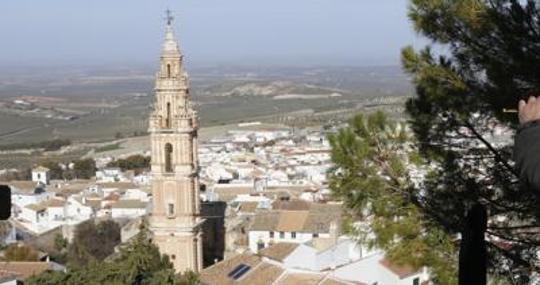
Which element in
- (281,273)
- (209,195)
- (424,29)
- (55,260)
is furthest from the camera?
(209,195)

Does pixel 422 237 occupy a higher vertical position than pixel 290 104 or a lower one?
higher

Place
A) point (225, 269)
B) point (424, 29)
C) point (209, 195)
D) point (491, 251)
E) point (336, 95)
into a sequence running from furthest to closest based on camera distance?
point (336, 95) → point (209, 195) → point (225, 269) → point (424, 29) → point (491, 251)

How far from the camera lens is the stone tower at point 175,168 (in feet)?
79.8

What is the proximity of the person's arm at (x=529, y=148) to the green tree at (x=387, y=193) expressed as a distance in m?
3.97

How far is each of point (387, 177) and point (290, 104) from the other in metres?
119

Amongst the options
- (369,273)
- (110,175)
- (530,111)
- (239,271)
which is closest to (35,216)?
(110,175)

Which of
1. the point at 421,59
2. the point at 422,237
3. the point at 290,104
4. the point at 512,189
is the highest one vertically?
the point at 421,59

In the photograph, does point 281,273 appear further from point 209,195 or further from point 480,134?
point 209,195

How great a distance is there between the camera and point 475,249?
2801 millimetres

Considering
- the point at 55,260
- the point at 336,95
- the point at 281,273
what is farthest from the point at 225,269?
the point at 336,95

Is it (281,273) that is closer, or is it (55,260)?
(281,273)

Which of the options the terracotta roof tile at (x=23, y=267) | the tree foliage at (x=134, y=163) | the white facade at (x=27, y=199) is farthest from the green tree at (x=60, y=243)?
the tree foliage at (x=134, y=163)

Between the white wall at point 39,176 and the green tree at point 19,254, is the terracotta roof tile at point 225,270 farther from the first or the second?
the white wall at point 39,176

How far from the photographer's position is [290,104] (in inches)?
4961
